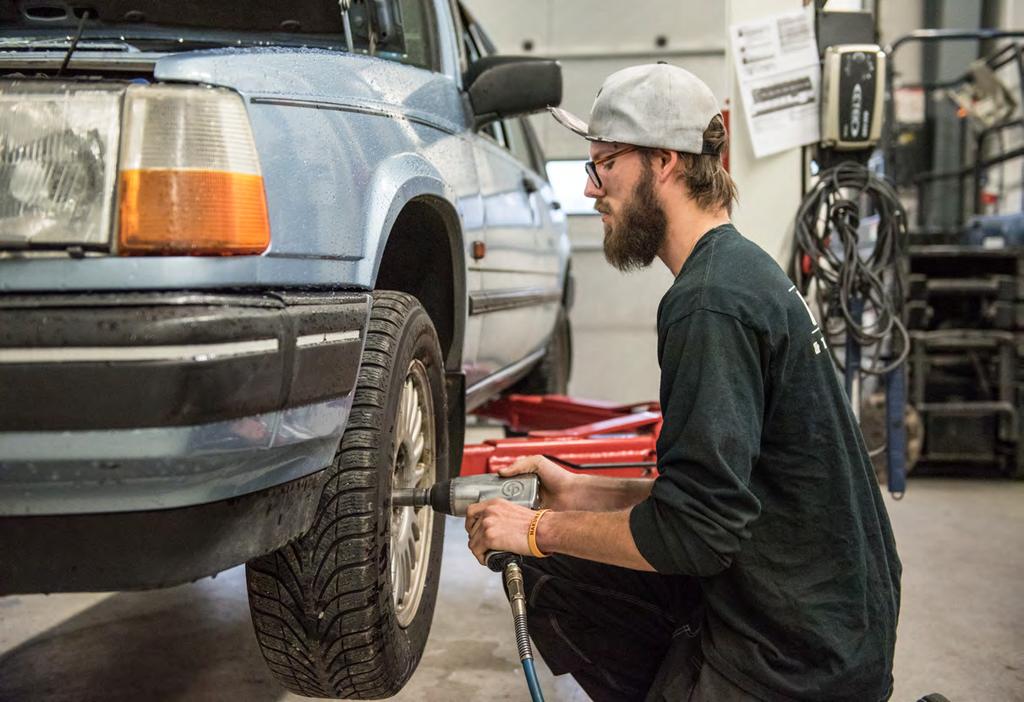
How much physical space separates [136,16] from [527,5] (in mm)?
5022

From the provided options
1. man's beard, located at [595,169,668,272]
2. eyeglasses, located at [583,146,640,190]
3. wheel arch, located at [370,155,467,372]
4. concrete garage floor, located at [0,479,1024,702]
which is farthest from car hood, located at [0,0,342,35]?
concrete garage floor, located at [0,479,1024,702]

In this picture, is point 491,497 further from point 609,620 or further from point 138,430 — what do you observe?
point 138,430

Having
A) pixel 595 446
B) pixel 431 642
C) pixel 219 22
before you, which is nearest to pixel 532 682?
pixel 431 642

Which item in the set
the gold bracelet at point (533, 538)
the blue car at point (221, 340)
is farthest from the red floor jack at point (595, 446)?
the gold bracelet at point (533, 538)

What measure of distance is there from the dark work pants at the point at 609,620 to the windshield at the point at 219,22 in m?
1.25

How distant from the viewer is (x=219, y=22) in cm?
224

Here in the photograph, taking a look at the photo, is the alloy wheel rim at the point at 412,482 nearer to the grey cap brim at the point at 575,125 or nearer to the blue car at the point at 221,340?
the blue car at the point at 221,340

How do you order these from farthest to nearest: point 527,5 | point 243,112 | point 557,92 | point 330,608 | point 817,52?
point 527,5
point 817,52
point 557,92
point 330,608
point 243,112

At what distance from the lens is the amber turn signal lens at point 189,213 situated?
131 cm

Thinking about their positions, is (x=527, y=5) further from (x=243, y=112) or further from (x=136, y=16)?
(x=243, y=112)

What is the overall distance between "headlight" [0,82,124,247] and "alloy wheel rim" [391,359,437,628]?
702 millimetres

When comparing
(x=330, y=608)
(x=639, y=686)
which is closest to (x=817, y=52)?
(x=639, y=686)

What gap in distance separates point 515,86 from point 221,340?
1396mm

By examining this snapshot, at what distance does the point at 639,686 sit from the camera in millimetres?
1822
